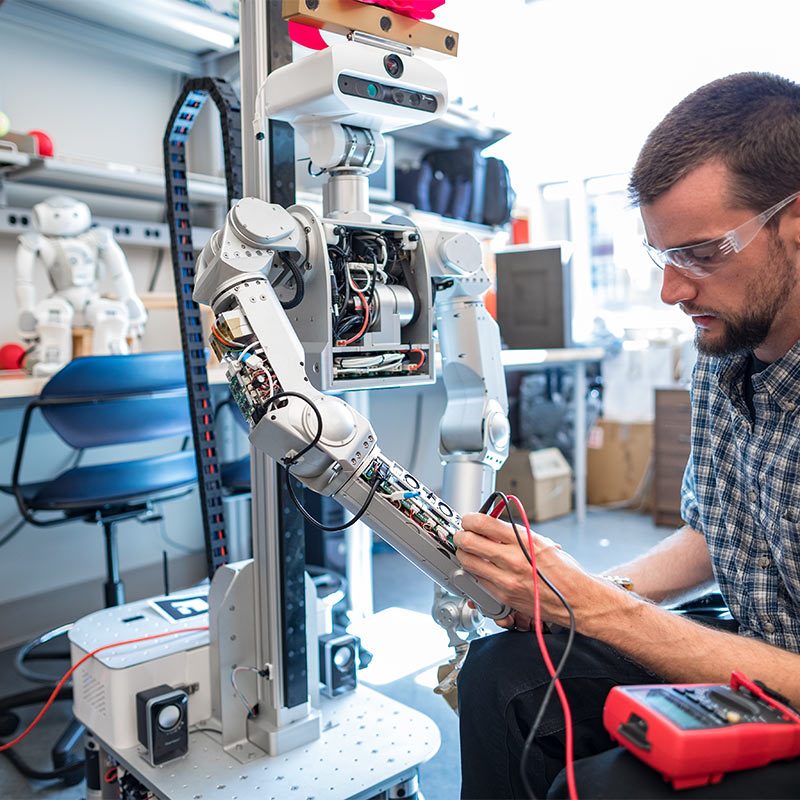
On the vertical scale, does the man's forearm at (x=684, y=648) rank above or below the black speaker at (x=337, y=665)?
above

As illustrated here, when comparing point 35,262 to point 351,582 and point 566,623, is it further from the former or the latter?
point 566,623

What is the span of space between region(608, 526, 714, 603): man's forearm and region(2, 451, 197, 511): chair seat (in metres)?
1.11

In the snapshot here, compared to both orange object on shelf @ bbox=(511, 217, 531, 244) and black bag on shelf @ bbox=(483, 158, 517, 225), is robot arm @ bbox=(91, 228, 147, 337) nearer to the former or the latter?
black bag on shelf @ bbox=(483, 158, 517, 225)

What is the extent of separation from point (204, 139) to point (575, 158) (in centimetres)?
233

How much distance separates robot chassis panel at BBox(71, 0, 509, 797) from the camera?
0.99m

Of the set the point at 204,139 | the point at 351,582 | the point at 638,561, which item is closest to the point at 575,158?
the point at 204,139

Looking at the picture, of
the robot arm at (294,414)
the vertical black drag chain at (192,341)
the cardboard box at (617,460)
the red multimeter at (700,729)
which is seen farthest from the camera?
the cardboard box at (617,460)

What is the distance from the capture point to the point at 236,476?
209 cm

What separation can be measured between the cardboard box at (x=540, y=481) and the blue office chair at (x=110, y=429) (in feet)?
7.17

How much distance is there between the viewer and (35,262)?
7.05 ft

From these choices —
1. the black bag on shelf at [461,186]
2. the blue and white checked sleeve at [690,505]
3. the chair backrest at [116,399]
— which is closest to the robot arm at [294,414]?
the blue and white checked sleeve at [690,505]

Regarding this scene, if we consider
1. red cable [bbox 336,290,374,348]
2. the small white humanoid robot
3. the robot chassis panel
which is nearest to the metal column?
the robot chassis panel

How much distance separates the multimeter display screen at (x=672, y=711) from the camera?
68cm

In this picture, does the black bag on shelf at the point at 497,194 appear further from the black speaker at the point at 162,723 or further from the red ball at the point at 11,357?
the black speaker at the point at 162,723
